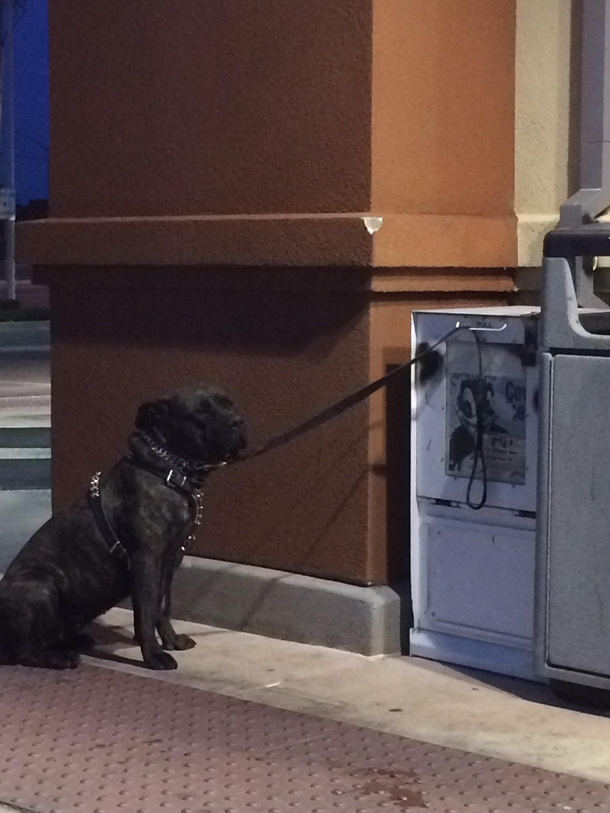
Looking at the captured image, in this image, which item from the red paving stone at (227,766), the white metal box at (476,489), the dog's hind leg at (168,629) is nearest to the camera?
the red paving stone at (227,766)

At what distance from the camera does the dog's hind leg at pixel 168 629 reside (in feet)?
19.3

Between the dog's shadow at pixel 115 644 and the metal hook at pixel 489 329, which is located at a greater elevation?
the metal hook at pixel 489 329

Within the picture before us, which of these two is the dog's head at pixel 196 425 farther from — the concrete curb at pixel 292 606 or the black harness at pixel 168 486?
the concrete curb at pixel 292 606

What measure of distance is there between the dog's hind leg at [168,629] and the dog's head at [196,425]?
0.54 m

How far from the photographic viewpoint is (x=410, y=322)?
602cm

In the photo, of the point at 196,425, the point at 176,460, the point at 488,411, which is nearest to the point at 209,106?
the point at 196,425

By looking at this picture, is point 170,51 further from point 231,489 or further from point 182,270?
point 231,489

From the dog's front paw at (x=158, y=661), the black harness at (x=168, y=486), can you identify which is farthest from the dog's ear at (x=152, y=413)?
the dog's front paw at (x=158, y=661)

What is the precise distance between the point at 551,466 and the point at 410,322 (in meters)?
1.12

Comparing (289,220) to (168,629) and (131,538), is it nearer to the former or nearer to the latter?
(131,538)

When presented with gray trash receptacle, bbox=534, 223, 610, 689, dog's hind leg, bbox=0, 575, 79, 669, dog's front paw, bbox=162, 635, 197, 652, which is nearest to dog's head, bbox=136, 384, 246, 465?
dog's hind leg, bbox=0, 575, 79, 669

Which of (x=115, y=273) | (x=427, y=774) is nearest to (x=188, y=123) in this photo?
(x=115, y=273)

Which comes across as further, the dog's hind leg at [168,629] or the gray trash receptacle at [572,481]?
the dog's hind leg at [168,629]

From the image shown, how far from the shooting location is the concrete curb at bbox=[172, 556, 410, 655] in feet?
19.5
